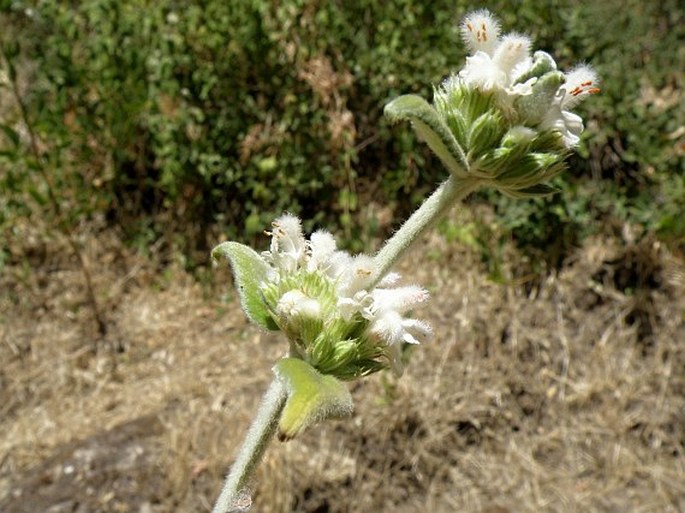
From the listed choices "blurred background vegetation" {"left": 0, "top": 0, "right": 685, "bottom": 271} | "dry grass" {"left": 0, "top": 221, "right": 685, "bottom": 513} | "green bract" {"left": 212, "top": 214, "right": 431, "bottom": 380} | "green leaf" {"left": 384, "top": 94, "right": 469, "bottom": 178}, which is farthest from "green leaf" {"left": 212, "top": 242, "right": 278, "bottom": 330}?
"blurred background vegetation" {"left": 0, "top": 0, "right": 685, "bottom": 271}

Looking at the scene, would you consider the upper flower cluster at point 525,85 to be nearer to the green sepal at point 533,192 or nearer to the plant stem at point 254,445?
the green sepal at point 533,192

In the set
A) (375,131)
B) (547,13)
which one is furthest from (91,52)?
(547,13)

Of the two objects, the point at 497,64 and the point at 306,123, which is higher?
the point at 306,123

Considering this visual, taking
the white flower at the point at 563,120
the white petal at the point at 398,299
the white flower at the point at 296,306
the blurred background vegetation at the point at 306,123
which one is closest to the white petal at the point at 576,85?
the white flower at the point at 563,120

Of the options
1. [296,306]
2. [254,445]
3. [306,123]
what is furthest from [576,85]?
[306,123]

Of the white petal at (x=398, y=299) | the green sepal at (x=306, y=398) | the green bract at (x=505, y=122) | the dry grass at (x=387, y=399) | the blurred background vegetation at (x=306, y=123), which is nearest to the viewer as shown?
the green sepal at (x=306, y=398)

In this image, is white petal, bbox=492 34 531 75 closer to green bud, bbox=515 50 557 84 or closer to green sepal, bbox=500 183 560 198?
green bud, bbox=515 50 557 84

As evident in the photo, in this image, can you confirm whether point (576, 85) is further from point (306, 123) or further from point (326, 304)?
point (306, 123)
